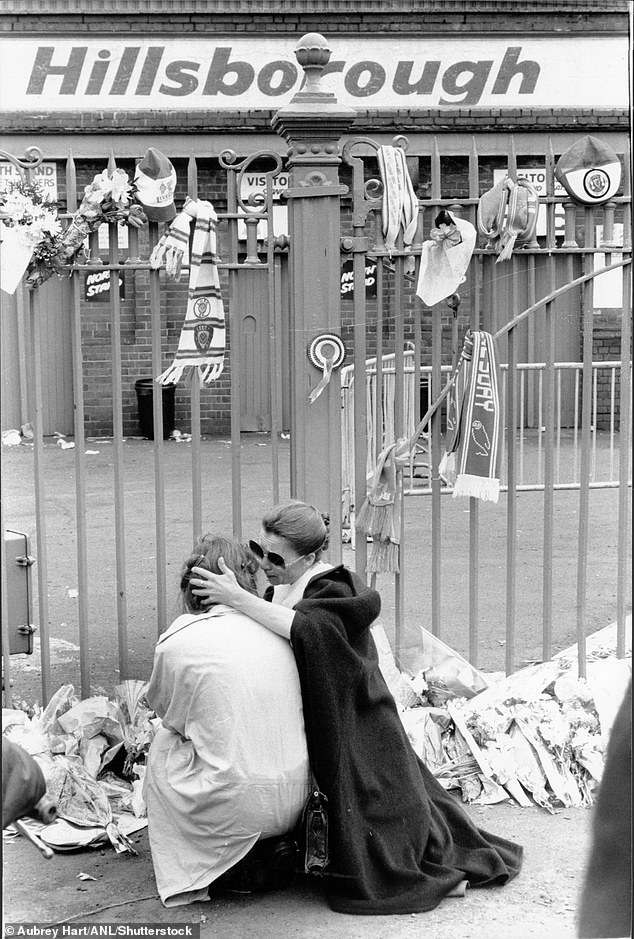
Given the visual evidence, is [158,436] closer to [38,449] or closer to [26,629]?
[38,449]

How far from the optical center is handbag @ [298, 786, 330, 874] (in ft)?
11.3

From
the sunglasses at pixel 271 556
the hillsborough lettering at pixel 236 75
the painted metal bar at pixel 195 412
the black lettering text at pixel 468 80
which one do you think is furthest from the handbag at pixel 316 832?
the black lettering text at pixel 468 80

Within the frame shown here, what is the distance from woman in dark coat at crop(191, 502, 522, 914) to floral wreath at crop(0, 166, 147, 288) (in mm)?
1444

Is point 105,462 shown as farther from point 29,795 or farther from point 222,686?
point 29,795

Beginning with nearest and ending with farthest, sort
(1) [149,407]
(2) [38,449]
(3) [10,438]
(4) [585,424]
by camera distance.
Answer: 1. (2) [38,449]
2. (4) [585,424]
3. (3) [10,438]
4. (1) [149,407]

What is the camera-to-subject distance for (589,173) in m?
4.53

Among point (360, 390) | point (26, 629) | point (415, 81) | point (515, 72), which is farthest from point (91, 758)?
point (515, 72)

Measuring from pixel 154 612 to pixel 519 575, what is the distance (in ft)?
8.07

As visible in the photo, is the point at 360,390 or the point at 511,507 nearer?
the point at 360,390

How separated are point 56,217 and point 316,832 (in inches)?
93.0

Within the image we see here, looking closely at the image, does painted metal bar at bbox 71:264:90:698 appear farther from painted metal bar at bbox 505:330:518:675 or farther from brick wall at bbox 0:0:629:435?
brick wall at bbox 0:0:629:435

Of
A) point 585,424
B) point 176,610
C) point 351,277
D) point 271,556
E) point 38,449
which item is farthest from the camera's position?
point 351,277

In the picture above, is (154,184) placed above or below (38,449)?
above

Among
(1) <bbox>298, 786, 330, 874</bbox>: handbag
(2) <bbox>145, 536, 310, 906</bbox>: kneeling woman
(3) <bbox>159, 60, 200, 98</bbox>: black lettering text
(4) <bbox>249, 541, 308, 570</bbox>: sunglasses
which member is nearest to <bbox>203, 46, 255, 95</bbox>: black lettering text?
(3) <bbox>159, 60, 200, 98</bbox>: black lettering text
